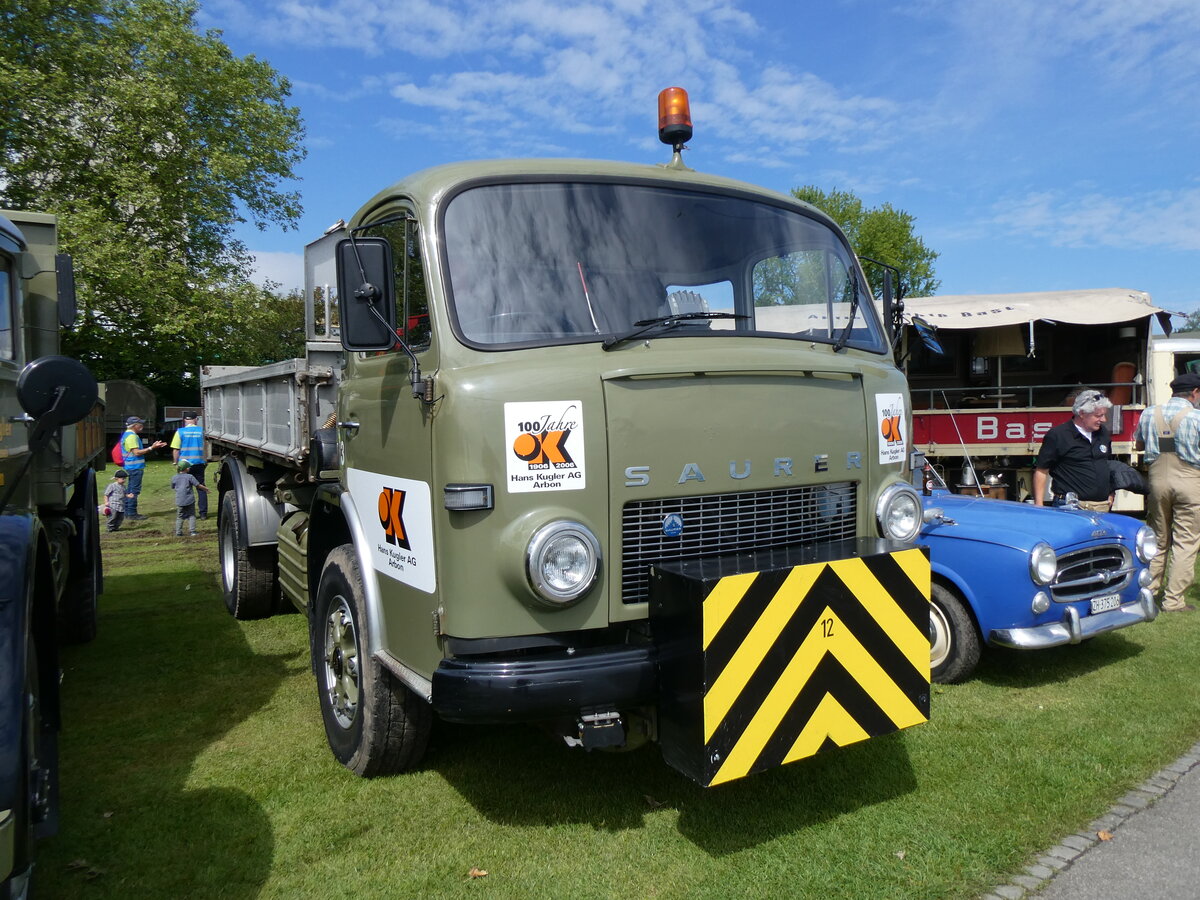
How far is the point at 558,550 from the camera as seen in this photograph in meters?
2.98

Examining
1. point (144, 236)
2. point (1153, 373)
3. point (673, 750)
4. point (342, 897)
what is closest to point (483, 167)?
point (673, 750)

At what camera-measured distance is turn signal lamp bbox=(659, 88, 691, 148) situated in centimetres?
423

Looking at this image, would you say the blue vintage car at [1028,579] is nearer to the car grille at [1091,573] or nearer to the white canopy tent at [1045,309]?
the car grille at [1091,573]

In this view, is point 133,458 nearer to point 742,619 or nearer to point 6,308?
point 6,308

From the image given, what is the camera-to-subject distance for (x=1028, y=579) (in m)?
4.84

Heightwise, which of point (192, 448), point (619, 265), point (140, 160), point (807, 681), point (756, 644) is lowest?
point (807, 681)

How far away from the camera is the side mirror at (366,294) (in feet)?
11.0

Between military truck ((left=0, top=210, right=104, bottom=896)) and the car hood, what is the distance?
4419 millimetres

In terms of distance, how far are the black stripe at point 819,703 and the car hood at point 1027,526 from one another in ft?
6.84

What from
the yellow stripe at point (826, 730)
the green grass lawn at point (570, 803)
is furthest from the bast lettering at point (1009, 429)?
the yellow stripe at point (826, 730)

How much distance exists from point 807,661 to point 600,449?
3.45 feet

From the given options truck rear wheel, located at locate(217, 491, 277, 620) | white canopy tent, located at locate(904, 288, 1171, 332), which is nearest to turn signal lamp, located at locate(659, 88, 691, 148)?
A: truck rear wheel, located at locate(217, 491, 277, 620)

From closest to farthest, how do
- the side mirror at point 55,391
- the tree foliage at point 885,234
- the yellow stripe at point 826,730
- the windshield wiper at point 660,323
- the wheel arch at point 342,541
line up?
the side mirror at point 55,391
the yellow stripe at point 826,730
the windshield wiper at point 660,323
the wheel arch at point 342,541
the tree foliage at point 885,234

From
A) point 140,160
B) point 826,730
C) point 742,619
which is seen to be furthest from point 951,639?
point 140,160
